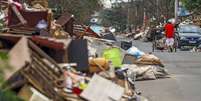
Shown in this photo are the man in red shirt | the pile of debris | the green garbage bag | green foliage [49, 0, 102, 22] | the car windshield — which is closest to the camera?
the pile of debris

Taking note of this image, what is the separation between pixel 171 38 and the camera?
34188mm

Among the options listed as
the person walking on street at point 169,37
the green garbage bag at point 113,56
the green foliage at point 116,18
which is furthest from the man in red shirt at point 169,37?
the green foliage at point 116,18

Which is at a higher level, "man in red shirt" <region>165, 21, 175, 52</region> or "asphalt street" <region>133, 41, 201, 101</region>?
"asphalt street" <region>133, 41, 201, 101</region>

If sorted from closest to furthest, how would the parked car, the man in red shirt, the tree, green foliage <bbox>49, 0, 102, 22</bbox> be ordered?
the man in red shirt < the parked car < green foliage <bbox>49, 0, 102, 22</bbox> < the tree

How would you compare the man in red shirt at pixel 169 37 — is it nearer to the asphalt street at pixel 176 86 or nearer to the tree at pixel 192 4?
the asphalt street at pixel 176 86

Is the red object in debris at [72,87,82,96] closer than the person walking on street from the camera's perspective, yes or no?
Yes

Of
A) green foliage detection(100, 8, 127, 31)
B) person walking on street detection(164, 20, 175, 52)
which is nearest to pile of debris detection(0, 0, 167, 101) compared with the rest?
person walking on street detection(164, 20, 175, 52)

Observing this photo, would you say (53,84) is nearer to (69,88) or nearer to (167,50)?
(69,88)

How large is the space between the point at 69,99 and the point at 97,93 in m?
0.65

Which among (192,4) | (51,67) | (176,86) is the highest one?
(51,67)

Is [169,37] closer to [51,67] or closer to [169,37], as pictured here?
[169,37]

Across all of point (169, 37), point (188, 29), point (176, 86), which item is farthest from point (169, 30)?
point (176, 86)

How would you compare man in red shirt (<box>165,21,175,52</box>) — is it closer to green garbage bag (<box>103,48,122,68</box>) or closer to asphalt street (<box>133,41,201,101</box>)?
asphalt street (<box>133,41,201,101</box>)

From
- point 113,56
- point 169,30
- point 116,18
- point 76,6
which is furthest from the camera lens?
point 116,18
